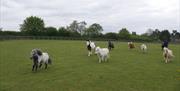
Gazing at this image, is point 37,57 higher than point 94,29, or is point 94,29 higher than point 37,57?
point 94,29

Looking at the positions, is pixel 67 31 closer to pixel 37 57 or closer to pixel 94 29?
pixel 94 29

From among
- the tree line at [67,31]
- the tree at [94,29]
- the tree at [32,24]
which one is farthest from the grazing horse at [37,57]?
the tree at [94,29]

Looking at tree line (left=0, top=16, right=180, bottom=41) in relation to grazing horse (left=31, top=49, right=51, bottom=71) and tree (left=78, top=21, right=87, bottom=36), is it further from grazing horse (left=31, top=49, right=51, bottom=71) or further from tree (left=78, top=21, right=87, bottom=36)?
grazing horse (left=31, top=49, right=51, bottom=71)

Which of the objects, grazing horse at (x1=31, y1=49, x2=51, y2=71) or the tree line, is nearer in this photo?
grazing horse at (x1=31, y1=49, x2=51, y2=71)

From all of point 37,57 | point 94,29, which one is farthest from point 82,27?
point 37,57

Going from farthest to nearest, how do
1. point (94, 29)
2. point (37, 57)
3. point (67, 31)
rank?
point (94, 29), point (67, 31), point (37, 57)

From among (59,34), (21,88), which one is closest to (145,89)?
(21,88)

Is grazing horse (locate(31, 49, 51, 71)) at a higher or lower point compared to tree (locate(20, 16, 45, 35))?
lower

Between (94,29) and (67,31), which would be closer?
(67,31)

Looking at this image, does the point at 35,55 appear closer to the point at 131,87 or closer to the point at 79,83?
the point at 79,83

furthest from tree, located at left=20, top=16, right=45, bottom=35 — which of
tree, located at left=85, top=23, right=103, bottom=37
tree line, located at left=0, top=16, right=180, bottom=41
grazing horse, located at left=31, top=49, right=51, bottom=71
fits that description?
grazing horse, located at left=31, top=49, right=51, bottom=71

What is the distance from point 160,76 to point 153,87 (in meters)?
3.01

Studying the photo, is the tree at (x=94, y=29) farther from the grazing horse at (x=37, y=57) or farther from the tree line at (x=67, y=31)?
the grazing horse at (x=37, y=57)

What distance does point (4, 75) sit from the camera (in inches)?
582
